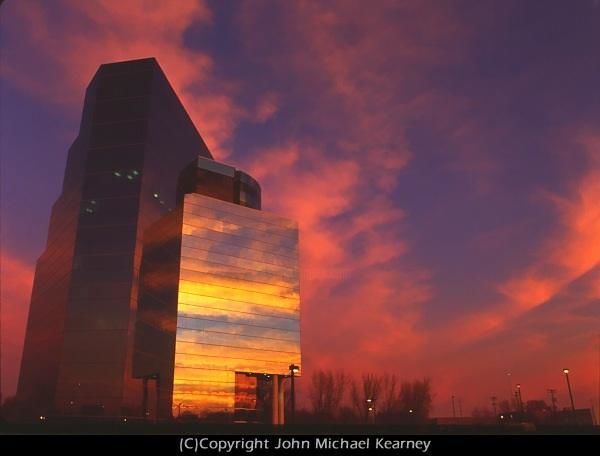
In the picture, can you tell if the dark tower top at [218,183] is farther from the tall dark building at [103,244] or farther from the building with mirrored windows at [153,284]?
the tall dark building at [103,244]

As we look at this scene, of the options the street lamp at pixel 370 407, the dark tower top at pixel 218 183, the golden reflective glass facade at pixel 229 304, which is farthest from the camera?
the street lamp at pixel 370 407

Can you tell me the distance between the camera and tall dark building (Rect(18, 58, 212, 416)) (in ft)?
285

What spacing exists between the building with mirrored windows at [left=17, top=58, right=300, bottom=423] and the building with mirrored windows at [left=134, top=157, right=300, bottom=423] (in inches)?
6.4

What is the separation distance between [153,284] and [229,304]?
51.0 feet

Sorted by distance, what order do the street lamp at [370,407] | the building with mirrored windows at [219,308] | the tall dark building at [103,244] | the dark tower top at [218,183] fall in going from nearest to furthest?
1. the building with mirrored windows at [219,308]
2. the tall dark building at [103,244]
3. the dark tower top at [218,183]
4. the street lamp at [370,407]

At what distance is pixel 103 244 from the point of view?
95.8 m

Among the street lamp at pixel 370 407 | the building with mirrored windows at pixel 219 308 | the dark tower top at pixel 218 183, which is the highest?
the dark tower top at pixel 218 183

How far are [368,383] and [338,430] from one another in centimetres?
9705

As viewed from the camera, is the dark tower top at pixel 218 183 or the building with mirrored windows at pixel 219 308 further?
Result: the dark tower top at pixel 218 183

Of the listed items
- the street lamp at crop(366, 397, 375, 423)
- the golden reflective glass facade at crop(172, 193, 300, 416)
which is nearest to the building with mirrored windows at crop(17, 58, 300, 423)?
the golden reflective glass facade at crop(172, 193, 300, 416)

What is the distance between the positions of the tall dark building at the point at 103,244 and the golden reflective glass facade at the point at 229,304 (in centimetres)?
1970

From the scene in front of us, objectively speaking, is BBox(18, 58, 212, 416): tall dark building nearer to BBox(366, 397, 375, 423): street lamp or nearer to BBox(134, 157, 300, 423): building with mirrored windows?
BBox(134, 157, 300, 423): building with mirrored windows

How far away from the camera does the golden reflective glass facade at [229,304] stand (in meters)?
72.4

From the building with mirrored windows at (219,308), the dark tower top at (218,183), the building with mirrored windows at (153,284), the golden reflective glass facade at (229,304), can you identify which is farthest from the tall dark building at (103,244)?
the golden reflective glass facade at (229,304)
